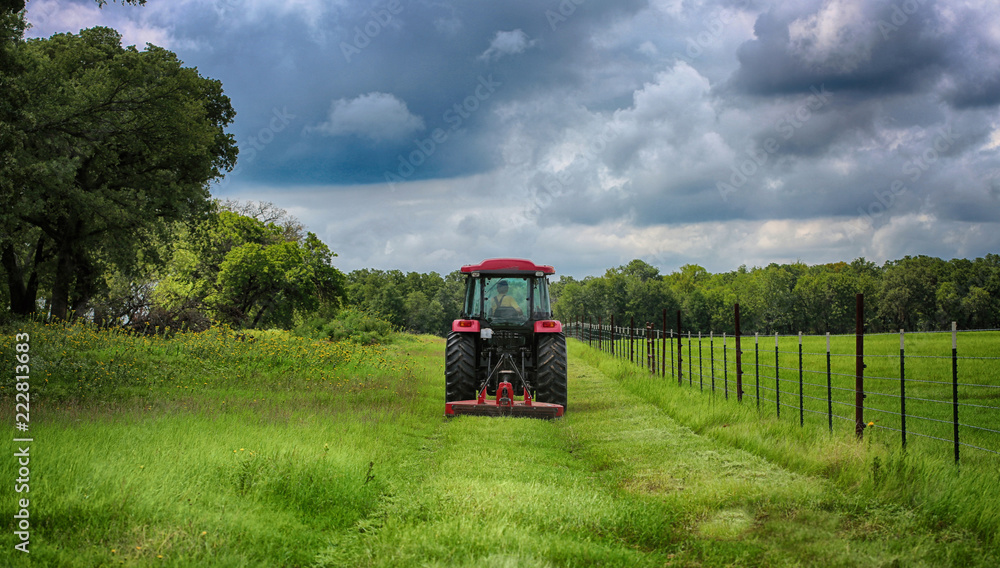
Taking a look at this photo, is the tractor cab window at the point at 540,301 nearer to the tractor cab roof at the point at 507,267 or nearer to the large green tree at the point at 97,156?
the tractor cab roof at the point at 507,267

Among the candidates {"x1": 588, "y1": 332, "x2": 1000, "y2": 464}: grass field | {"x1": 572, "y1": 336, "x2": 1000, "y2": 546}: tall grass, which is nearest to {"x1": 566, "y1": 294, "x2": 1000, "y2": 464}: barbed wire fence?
{"x1": 588, "y1": 332, "x2": 1000, "y2": 464}: grass field

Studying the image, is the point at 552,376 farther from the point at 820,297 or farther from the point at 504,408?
the point at 820,297

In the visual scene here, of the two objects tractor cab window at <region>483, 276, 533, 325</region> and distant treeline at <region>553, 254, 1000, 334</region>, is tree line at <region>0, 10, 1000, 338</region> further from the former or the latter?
distant treeline at <region>553, 254, 1000, 334</region>

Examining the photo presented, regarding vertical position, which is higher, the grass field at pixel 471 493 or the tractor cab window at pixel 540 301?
the tractor cab window at pixel 540 301

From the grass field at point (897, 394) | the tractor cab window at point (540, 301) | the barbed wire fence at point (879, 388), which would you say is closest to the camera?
the barbed wire fence at point (879, 388)

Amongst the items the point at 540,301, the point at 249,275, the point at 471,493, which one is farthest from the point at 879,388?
the point at 249,275

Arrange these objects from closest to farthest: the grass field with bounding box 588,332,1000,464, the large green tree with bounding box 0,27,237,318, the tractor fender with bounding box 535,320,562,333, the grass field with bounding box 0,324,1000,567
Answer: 1. the grass field with bounding box 0,324,1000,567
2. the grass field with bounding box 588,332,1000,464
3. the tractor fender with bounding box 535,320,562,333
4. the large green tree with bounding box 0,27,237,318

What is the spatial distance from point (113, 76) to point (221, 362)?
8068 mm

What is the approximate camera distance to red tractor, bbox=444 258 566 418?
414 inches

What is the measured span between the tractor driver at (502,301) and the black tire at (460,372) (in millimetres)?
1058

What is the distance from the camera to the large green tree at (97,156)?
13781 mm

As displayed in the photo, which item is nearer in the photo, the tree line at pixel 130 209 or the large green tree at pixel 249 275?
the tree line at pixel 130 209

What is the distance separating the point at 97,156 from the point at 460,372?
47.4 feet

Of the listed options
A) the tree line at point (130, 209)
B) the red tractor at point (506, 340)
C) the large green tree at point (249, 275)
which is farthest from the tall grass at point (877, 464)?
the large green tree at point (249, 275)
